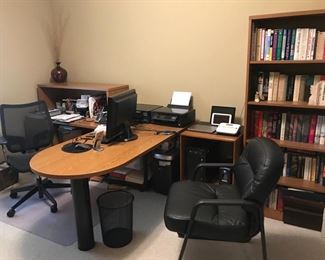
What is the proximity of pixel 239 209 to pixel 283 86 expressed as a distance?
1167 millimetres

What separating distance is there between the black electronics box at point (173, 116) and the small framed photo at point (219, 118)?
0.23m

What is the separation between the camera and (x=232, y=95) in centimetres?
283

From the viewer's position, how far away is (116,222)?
2.21 meters

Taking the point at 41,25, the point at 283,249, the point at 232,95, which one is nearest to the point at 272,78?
the point at 232,95

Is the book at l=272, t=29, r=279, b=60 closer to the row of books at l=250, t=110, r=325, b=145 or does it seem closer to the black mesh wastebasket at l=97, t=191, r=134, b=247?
the row of books at l=250, t=110, r=325, b=145

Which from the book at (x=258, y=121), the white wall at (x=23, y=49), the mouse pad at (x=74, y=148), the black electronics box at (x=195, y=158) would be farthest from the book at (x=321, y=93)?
the white wall at (x=23, y=49)

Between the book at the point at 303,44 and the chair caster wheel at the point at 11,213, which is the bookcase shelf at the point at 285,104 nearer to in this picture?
the book at the point at 303,44

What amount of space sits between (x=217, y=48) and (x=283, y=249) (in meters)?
1.85

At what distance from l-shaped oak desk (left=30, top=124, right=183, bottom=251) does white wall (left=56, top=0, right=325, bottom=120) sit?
1.01m

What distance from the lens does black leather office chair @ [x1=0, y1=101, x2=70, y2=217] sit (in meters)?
2.67

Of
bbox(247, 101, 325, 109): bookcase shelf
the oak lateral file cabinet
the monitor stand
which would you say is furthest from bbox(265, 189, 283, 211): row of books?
the monitor stand

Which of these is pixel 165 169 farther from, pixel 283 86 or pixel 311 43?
pixel 311 43

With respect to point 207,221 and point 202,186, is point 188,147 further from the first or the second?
point 207,221

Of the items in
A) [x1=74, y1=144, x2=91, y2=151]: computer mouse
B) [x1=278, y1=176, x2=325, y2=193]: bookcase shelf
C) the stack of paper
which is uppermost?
the stack of paper
